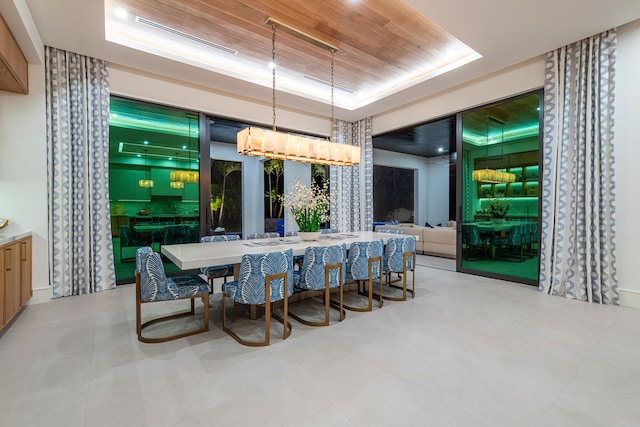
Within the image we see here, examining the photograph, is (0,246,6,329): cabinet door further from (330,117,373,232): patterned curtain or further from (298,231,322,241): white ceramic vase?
(330,117,373,232): patterned curtain

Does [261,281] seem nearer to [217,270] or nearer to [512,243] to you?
[217,270]

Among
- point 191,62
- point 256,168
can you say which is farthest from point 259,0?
point 256,168

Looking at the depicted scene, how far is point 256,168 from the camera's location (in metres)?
9.19

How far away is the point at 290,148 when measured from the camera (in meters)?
3.74

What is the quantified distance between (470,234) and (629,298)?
2.08m

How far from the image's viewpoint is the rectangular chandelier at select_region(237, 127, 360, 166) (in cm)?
347

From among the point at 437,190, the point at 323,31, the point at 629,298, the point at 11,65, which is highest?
the point at 323,31

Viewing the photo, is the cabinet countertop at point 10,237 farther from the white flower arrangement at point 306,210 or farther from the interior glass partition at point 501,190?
the interior glass partition at point 501,190

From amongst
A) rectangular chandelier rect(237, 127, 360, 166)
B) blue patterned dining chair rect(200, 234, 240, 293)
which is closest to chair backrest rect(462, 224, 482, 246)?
rectangular chandelier rect(237, 127, 360, 166)

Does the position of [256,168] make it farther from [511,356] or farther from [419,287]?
[511,356]

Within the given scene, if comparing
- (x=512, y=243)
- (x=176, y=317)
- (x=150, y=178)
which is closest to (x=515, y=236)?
(x=512, y=243)

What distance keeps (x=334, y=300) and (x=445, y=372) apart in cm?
180

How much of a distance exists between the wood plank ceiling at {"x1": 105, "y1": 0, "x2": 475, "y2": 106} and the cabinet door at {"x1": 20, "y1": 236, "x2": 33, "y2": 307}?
274 cm

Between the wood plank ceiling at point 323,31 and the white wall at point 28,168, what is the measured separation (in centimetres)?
145
